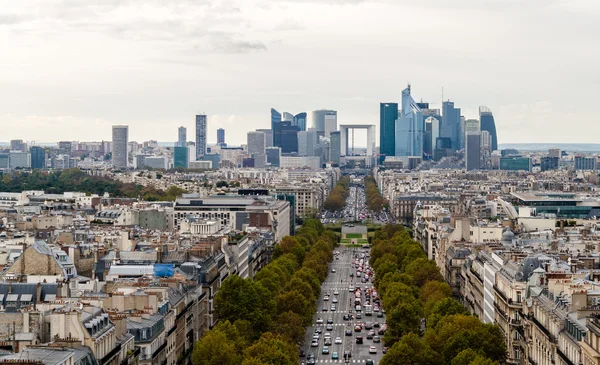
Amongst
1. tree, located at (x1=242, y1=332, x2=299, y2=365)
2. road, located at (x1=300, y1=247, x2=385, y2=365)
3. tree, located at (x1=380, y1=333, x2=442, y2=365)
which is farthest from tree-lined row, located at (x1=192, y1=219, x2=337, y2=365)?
tree, located at (x1=380, y1=333, x2=442, y2=365)

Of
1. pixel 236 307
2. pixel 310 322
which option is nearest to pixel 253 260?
pixel 310 322

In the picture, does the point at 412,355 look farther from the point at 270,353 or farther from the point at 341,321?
the point at 341,321

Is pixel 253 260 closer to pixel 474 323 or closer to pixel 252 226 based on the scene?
pixel 252 226

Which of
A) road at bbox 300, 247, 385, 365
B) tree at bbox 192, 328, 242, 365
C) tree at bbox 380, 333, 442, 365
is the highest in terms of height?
tree at bbox 192, 328, 242, 365

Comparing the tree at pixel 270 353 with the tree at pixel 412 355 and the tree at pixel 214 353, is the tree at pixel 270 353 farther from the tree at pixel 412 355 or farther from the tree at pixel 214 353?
the tree at pixel 412 355

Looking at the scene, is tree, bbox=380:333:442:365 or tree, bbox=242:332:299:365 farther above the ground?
tree, bbox=242:332:299:365

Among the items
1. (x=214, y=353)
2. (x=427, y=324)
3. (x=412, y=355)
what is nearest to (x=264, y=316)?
(x=427, y=324)

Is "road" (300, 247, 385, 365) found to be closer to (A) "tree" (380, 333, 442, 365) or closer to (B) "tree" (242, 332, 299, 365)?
(A) "tree" (380, 333, 442, 365)
